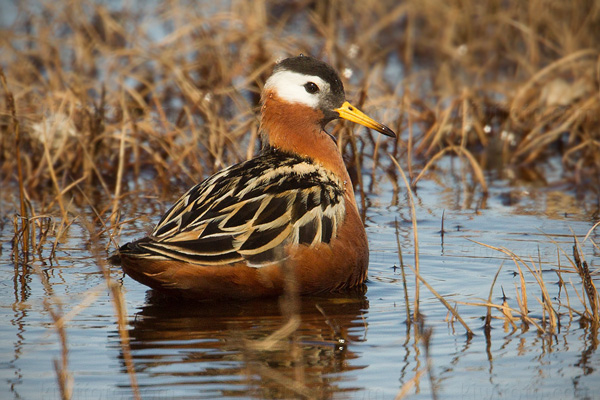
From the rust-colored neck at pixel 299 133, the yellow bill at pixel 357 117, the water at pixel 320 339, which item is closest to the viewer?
the water at pixel 320 339

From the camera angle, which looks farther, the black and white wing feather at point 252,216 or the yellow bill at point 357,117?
the yellow bill at point 357,117

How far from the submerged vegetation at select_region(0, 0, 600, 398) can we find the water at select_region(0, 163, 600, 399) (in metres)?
0.14

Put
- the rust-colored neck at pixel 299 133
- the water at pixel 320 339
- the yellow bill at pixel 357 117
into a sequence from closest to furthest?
the water at pixel 320 339 → the rust-colored neck at pixel 299 133 → the yellow bill at pixel 357 117

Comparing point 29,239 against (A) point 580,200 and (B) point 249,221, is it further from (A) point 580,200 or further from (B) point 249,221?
(A) point 580,200

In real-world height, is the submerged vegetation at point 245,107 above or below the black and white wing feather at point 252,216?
above

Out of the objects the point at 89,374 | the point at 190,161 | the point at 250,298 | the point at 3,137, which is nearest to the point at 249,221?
the point at 250,298

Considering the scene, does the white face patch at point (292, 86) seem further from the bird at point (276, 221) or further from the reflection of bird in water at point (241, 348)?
the reflection of bird in water at point (241, 348)

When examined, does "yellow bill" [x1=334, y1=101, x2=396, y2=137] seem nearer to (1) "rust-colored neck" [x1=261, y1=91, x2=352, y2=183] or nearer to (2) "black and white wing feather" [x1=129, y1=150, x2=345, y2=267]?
(1) "rust-colored neck" [x1=261, y1=91, x2=352, y2=183]

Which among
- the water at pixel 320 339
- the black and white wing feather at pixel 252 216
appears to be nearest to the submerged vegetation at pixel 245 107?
the water at pixel 320 339

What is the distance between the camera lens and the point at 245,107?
865 centimetres

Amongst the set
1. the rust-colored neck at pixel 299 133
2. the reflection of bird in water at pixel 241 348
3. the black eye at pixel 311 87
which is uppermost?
the black eye at pixel 311 87

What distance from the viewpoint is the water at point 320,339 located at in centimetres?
409

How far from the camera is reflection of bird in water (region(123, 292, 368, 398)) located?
410 cm

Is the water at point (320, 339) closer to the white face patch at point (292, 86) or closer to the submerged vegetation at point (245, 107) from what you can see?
the submerged vegetation at point (245, 107)
